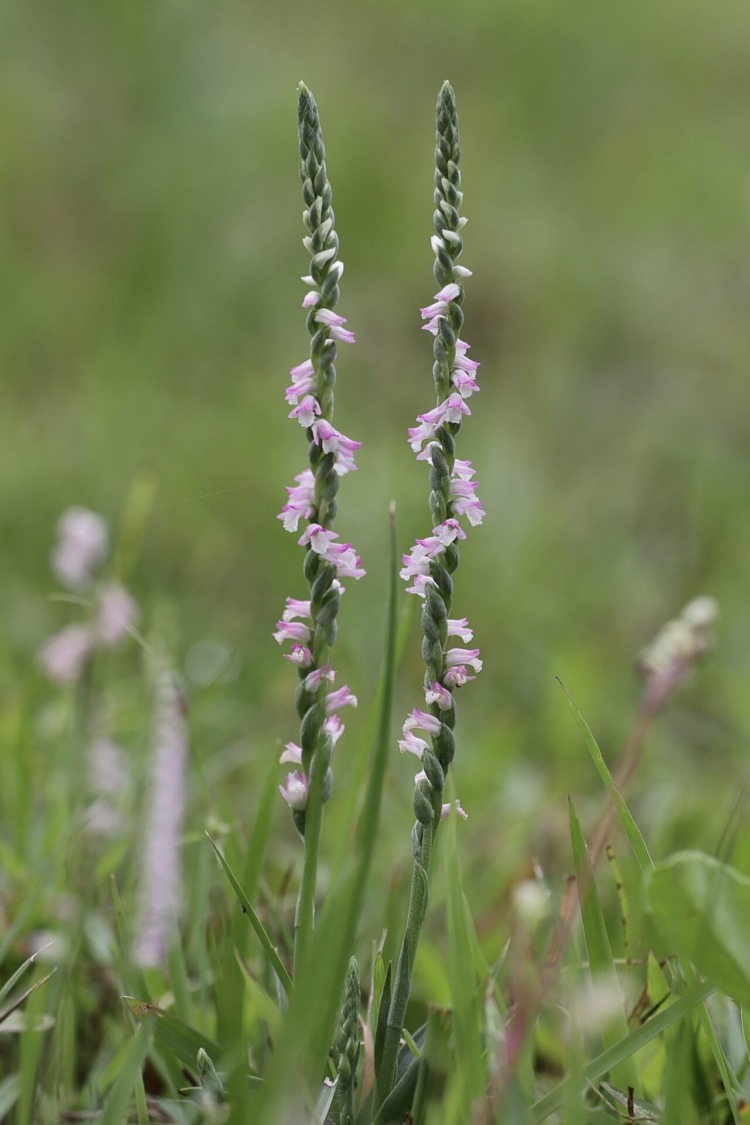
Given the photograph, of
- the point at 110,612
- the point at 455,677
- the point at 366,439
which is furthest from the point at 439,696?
the point at 366,439

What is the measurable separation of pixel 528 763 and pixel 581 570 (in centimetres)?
108

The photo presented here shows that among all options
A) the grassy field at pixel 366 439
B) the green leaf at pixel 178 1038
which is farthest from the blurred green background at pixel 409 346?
the green leaf at pixel 178 1038

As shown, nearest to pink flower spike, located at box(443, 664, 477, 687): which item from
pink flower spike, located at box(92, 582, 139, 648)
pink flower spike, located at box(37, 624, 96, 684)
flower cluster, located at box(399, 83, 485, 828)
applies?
flower cluster, located at box(399, 83, 485, 828)

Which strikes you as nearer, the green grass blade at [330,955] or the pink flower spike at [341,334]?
the green grass blade at [330,955]

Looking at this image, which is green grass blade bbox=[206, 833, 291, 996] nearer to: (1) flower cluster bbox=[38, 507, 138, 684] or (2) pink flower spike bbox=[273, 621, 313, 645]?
(2) pink flower spike bbox=[273, 621, 313, 645]

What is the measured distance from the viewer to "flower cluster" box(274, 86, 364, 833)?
89cm

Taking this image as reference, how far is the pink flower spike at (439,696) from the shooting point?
0.88 metres

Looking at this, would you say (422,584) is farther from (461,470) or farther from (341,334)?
(341,334)

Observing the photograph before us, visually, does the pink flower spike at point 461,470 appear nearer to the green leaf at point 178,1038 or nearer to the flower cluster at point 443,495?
the flower cluster at point 443,495

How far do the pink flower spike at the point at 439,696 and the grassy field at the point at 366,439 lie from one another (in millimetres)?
210

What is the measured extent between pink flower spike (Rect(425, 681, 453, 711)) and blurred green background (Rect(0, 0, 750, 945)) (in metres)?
0.61

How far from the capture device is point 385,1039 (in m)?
0.94

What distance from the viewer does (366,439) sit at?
3.91 m

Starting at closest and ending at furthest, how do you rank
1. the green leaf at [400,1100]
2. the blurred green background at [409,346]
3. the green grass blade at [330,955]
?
the green grass blade at [330,955] < the green leaf at [400,1100] < the blurred green background at [409,346]
